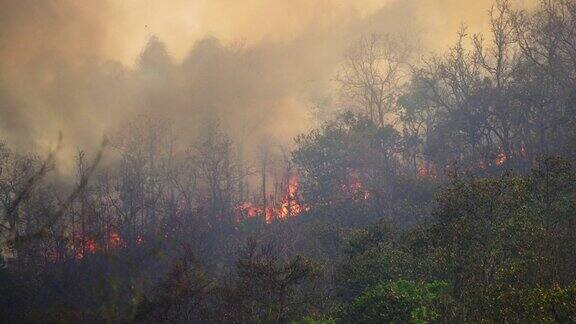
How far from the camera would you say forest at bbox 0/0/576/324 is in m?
16.9

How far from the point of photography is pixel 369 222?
41.3m

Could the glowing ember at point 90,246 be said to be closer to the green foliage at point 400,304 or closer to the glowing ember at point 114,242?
the glowing ember at point 114,242

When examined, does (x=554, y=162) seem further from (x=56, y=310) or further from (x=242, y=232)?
(x=242, y=232)

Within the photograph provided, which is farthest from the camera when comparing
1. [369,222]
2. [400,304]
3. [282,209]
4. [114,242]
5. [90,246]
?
[282,209]

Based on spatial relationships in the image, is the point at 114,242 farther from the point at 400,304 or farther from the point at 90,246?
the point at 400,304

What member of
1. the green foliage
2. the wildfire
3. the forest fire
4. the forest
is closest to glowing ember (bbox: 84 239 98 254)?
the forest

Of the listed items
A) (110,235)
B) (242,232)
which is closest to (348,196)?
(242,232)

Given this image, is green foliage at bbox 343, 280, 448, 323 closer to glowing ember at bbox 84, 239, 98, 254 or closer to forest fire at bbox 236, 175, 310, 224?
forest fire at bbox 236, 175, 310, 224

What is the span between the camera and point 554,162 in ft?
66.2

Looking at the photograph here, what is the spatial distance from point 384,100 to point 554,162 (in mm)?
39556

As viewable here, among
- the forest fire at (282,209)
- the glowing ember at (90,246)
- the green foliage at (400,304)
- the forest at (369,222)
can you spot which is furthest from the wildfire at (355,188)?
the glowing ember at (90,246)

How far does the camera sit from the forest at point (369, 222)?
16906 millimetres

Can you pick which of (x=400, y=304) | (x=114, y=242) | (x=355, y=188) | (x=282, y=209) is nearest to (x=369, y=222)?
(x=355, y=188)

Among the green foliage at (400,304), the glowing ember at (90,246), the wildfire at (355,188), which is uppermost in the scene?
the wildfire at (355,188)
